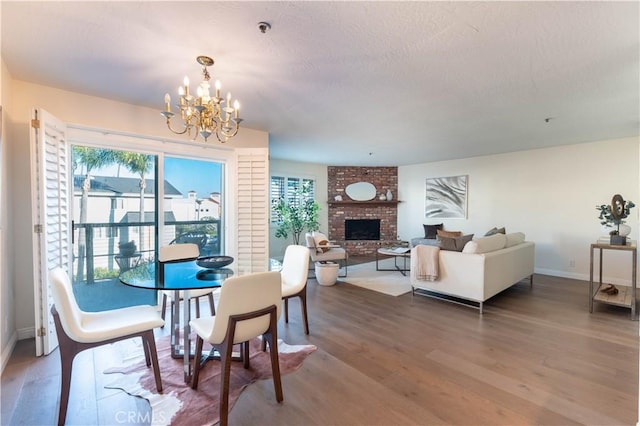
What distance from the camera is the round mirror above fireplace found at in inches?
306

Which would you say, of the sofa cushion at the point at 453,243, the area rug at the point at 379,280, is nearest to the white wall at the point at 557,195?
the area rug at the point at 379,280

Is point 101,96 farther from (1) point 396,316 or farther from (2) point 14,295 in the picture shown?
(1) point 396,316

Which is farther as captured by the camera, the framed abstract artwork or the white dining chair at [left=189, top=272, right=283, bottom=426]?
the framed abstract artwork

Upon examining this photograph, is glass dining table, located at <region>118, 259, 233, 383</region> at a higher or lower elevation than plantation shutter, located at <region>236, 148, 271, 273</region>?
lower

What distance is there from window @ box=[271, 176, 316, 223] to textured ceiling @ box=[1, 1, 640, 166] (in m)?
3.11

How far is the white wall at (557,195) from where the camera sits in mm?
4617

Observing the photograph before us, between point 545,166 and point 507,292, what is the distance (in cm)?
268

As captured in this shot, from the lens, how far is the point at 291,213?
6.58 m

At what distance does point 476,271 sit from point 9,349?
4.63 m

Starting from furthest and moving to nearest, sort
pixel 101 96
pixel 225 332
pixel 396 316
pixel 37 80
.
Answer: pixel 396 316 → pixel 101 96 → pixel 37 80 → pixel 225 332

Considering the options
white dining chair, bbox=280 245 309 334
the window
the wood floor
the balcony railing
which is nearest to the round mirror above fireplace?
the window

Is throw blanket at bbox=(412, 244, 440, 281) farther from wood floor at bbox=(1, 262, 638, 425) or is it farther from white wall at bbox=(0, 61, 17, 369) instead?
white wall at bbox=(0, 61, 17, 369)

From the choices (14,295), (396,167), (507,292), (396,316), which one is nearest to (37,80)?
(14,295)

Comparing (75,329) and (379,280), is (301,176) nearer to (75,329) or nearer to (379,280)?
(379,280)
